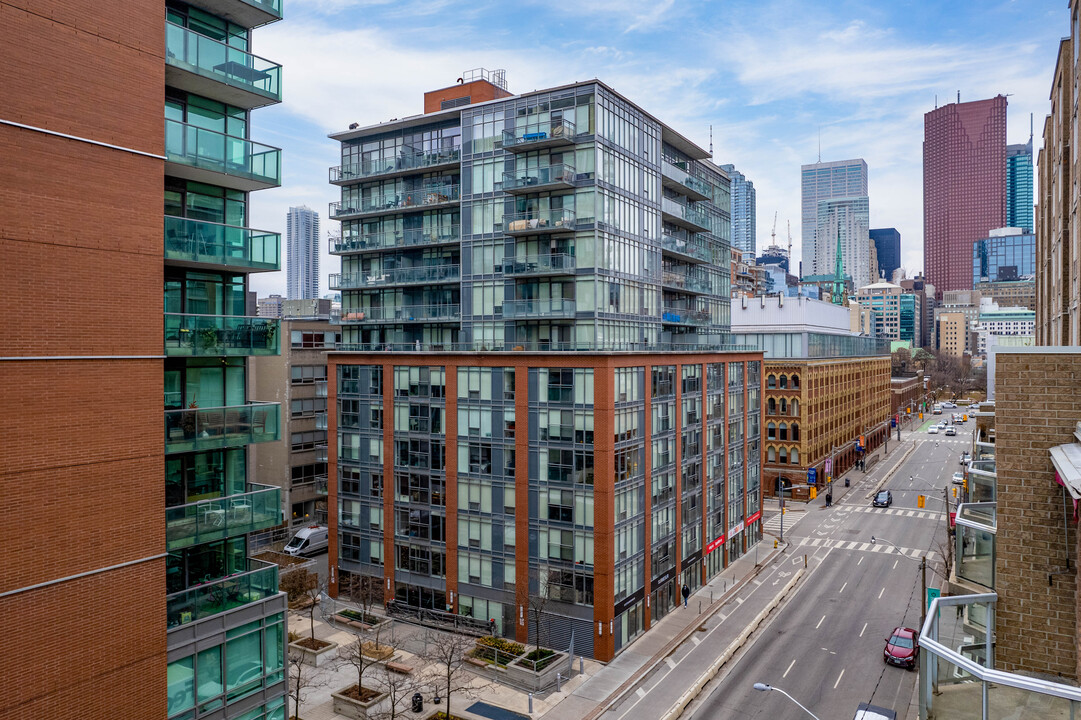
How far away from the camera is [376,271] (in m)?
54.5

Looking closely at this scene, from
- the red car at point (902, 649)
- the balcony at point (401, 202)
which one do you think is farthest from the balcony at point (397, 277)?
the red car at point (902, 649)

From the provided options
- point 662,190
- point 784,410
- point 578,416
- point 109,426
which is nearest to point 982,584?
point 578,416

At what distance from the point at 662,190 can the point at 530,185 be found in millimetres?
13966

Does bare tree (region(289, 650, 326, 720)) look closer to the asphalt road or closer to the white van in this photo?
the white van

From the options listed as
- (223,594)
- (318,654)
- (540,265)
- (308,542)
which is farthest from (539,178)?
(308,542)

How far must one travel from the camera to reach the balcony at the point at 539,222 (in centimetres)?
4403

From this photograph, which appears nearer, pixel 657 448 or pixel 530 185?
pixel 530 185

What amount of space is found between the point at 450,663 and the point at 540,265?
24324 millimetres

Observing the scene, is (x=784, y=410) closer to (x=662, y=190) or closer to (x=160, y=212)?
(x=662, y=190)

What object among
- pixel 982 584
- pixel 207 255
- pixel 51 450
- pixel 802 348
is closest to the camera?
pixel 51 450

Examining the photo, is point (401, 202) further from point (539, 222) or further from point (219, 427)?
point (219, 427)

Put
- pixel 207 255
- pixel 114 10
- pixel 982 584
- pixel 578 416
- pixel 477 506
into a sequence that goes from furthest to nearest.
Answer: pixel 477 506
pixel 578 416
pixel 982 584
pixel 207 255
pixel 114 10

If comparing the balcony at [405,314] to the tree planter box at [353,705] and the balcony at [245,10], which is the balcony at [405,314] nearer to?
the tree planter box at [353,705]

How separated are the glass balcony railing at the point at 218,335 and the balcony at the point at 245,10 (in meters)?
9.47
